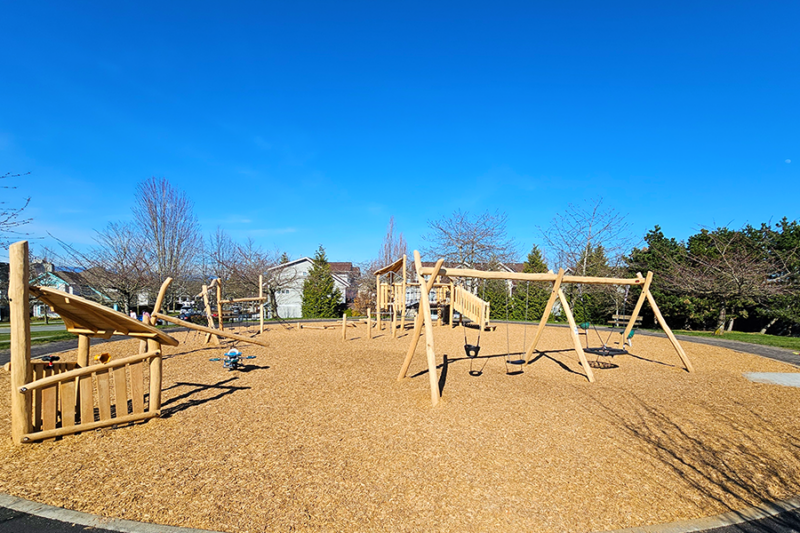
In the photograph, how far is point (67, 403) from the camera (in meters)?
4.81

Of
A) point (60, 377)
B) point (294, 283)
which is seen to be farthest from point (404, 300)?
point (294, 283)

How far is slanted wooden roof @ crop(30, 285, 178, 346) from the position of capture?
184 inches

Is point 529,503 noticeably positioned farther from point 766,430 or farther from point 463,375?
point 463,375

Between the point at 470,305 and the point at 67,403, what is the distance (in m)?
14.5

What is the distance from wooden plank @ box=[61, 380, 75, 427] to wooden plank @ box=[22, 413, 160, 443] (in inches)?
2.9

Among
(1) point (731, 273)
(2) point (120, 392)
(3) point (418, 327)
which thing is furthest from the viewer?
(1) point (731, 273)

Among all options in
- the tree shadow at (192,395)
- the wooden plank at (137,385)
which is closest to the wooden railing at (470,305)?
the tree shadow at (192,395)

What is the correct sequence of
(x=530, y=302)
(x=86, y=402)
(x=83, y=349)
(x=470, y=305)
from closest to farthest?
(x=86, y=402) < (x=83, y=349) < (x=470, y=305) < (x=530, y=302)

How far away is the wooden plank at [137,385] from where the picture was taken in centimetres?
526

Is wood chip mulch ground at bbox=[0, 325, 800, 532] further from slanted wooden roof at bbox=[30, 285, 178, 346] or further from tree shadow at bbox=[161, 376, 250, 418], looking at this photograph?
slanted wooden roof at bbox=[30, 285, 178, 346]

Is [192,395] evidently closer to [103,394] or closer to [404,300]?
[103,394]

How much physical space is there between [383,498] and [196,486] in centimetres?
182

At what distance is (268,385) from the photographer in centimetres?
773

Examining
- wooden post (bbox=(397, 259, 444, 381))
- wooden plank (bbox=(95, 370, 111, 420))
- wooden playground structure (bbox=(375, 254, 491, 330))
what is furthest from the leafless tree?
wooden plank (bbox=(95, 370, 111, 420))
